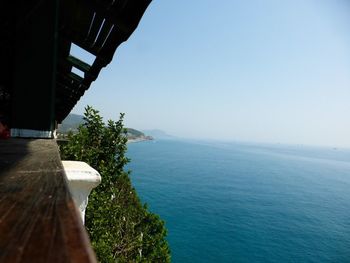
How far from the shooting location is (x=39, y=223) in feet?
2.41

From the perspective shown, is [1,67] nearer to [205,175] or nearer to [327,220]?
[327,220]

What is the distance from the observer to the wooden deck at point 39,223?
1.84ft

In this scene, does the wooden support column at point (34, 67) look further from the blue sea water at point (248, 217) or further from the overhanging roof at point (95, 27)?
the blue sea water at point (248, 217)

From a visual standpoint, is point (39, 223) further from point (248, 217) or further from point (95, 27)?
point (248, 217)

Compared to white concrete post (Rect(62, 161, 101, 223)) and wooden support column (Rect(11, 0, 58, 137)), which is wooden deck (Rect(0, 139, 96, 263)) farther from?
wooden support column (Rect(11, 0, 58, 137))

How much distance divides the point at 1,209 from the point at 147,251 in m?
26.2

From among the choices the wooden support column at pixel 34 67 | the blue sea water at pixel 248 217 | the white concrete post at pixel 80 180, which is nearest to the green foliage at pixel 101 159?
the wooden support column at pixel 34 67

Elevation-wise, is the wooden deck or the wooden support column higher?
the wooden support column

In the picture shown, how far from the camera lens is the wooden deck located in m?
0.56

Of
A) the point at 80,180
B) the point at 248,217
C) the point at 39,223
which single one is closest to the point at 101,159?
the point at 80,180

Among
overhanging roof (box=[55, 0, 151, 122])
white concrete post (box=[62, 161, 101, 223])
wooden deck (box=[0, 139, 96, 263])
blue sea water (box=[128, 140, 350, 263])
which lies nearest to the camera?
wooden deck (box=[0, 139, 96, 263])

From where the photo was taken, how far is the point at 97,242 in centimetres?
1429

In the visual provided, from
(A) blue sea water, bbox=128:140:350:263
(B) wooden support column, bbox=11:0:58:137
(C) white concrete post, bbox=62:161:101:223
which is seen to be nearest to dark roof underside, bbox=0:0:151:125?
(B) wooden support column, bbox=11:0:58:137

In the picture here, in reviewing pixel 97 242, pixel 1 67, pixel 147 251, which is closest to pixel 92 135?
pixel 97 242
